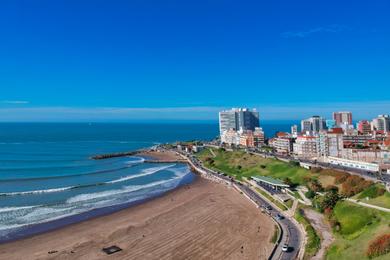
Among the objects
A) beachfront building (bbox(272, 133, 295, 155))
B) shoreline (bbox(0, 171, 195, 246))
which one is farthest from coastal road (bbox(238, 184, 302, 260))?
beachfront building (bbox(272, 133, 295, 155))

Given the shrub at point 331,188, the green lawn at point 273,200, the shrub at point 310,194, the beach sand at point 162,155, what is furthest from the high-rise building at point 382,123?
the shrub at point 310,194

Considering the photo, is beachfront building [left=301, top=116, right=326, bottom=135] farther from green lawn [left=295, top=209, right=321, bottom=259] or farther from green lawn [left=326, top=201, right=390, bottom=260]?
green lawn [left=295, top=209, right=321, bottom=259]

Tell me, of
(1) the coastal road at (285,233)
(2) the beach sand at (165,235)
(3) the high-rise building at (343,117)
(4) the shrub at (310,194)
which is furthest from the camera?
(3) the high-rise building at (343,117)

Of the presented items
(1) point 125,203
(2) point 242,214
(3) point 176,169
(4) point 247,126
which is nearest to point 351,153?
(3) point 176,169

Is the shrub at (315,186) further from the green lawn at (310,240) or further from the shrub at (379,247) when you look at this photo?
the shrub at (379,247)

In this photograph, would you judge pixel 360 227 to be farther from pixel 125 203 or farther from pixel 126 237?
pixel 125 203

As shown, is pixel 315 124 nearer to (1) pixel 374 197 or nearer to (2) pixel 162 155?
(2) pixel 162 155

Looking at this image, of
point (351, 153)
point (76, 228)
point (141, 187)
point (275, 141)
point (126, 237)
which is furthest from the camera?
point (275, 141)

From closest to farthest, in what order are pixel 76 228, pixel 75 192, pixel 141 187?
pixel 76 228 < pixel 75 192 < pixel 141 187
